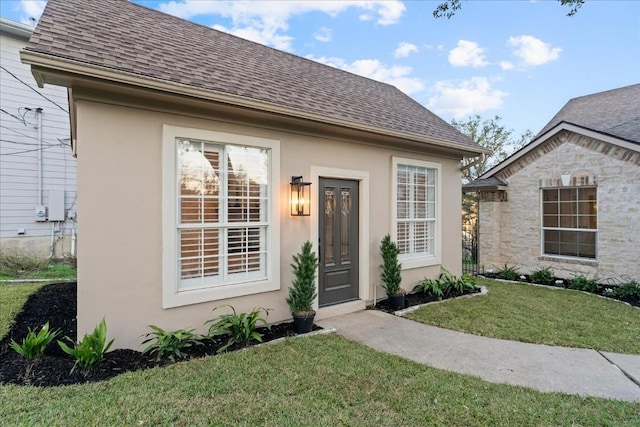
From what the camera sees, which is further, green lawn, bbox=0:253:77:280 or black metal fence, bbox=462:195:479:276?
black metal fence, bbox=462:195:479:276

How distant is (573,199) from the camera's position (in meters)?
8.68

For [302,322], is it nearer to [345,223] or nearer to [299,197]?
[299,197]

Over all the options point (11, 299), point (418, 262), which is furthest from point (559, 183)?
point (11, 299)

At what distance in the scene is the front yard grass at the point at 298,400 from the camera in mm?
2578

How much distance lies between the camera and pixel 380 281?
21.0 feet

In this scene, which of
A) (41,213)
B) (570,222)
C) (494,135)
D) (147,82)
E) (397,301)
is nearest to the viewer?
(147,82)

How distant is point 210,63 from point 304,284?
12.2 ft

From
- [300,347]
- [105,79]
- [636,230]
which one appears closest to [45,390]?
[300,347]

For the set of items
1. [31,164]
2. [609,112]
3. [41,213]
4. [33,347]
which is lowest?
[33,347]

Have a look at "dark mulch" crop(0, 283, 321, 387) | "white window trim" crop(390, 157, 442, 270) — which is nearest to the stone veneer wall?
"white window trim" crop(390, 157, 442, 270)

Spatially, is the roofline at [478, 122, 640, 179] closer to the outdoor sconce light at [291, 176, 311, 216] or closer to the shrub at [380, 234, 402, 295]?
the shrub at [380, 234, 402, 295]

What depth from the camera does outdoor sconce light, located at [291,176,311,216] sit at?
203 inches

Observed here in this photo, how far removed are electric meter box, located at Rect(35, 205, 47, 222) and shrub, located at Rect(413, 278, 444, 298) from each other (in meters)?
10.9

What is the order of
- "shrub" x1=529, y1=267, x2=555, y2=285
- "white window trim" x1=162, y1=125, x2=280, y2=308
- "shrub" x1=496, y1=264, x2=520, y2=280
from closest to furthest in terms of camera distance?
"white window trim" x1=162, y1=125, x2=280, y2=308 < "shrub" x1=529, y1=267, x2=555, y2=285 < "shrub" x1=496, y1=264, x2=520, y2=280
